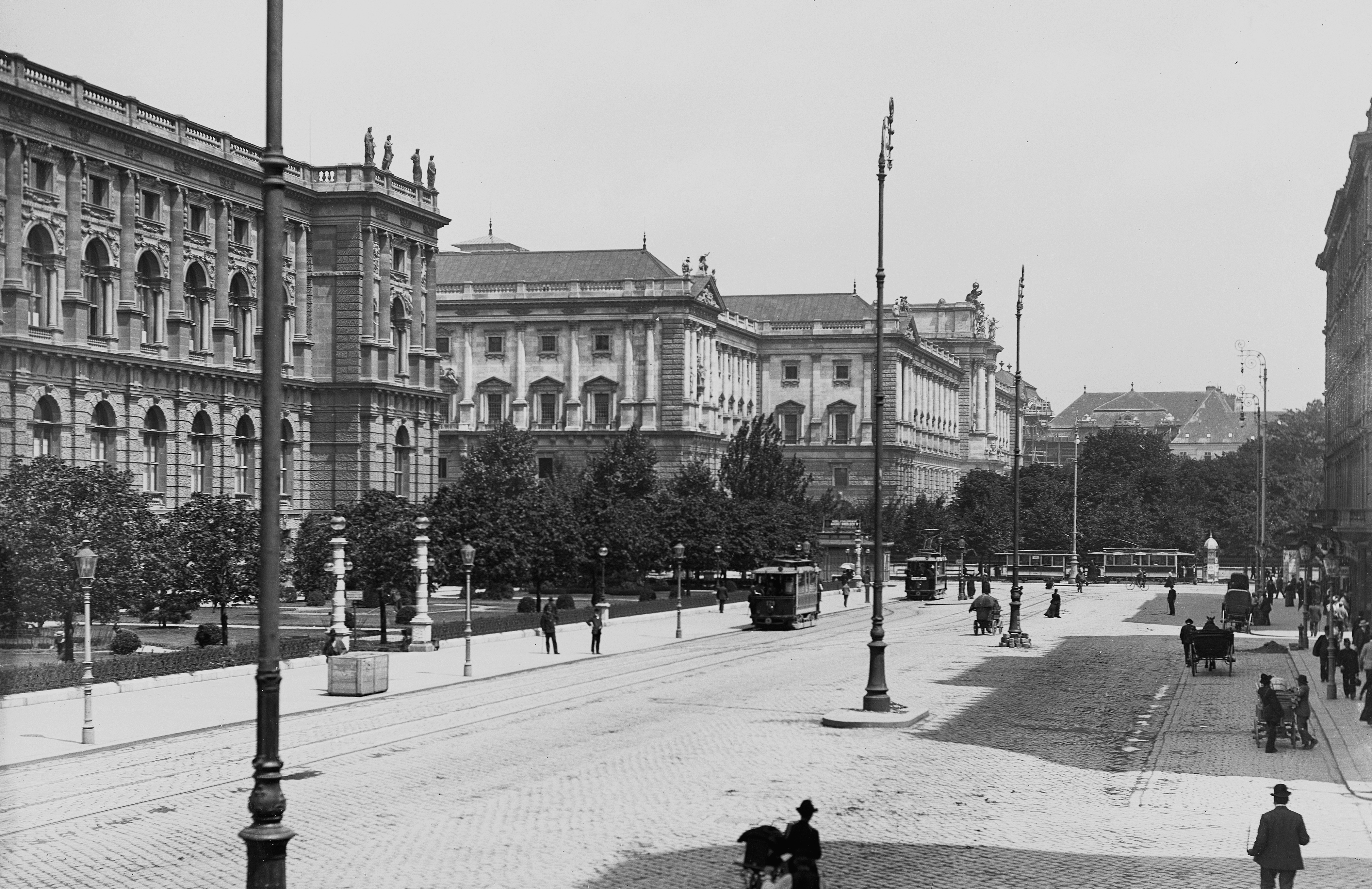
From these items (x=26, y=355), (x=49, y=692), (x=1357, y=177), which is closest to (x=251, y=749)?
(x=49, y=692)

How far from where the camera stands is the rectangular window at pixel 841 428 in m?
157

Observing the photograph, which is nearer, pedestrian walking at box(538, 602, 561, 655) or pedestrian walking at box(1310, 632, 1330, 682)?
pedestrian walking at box(1310, 632, 1330, 682)

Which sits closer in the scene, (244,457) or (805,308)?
(244,457)

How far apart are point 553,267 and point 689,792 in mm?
116484

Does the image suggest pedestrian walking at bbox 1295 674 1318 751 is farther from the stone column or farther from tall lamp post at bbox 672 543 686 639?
the stone column

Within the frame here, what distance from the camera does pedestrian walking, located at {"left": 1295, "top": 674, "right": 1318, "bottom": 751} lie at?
1155 inches

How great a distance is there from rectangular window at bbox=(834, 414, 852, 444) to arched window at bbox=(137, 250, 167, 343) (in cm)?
9673

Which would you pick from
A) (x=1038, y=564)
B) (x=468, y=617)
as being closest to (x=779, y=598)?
(x=468, y=617)

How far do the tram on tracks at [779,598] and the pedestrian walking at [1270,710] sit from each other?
3406 centimetres

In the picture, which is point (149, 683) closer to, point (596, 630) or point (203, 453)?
point (596, 630)

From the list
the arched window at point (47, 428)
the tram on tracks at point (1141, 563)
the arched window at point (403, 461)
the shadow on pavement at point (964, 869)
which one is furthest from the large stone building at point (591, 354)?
the shadow on pavement at point (964, 869)

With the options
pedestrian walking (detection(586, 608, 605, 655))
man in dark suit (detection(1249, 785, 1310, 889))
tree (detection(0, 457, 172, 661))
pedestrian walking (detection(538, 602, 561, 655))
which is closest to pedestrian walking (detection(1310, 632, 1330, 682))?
pedestrian walking (detection(586, 608, 605, 655))

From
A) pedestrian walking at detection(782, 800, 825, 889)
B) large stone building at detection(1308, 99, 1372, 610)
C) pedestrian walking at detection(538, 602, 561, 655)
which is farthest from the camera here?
large stone building at detection(1308, 99, 1372, 610)

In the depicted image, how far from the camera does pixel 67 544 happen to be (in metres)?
41.2
